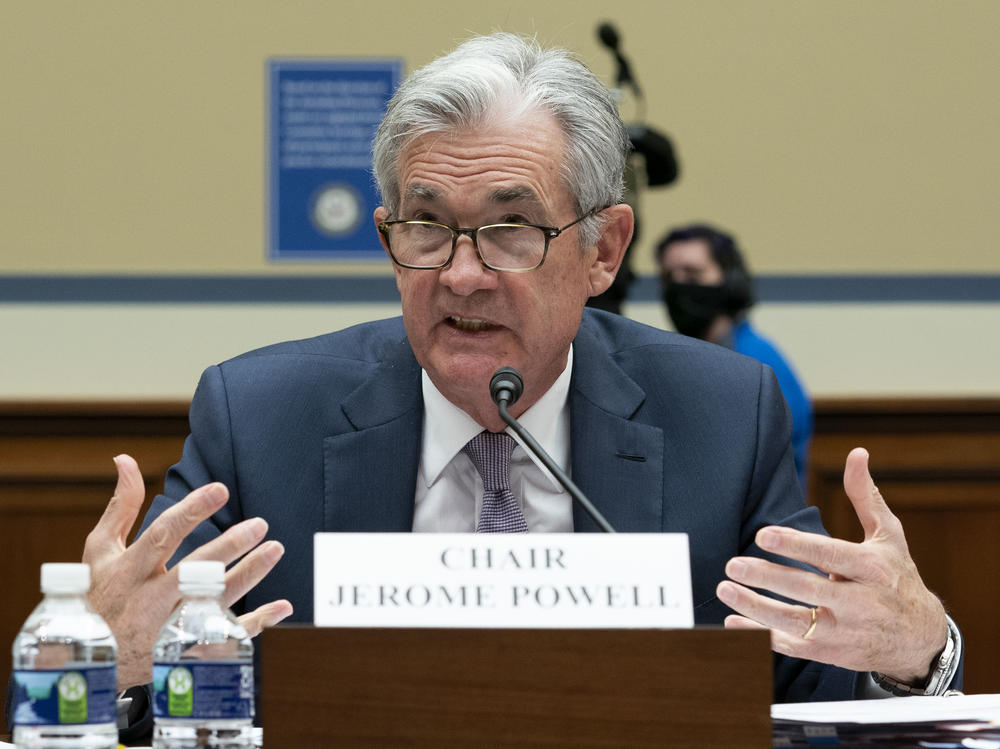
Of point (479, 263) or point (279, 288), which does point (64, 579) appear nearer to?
point (479, 263)

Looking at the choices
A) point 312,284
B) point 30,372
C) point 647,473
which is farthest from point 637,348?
point 30,372

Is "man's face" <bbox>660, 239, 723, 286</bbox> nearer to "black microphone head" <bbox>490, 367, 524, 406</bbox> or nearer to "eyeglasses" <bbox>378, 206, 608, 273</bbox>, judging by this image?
"eyeglasses" <bbox>378, 206, 608, 273</bbox>

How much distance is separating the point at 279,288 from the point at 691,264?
142 centimetres

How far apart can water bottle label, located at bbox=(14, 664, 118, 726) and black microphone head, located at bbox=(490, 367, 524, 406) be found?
632mm

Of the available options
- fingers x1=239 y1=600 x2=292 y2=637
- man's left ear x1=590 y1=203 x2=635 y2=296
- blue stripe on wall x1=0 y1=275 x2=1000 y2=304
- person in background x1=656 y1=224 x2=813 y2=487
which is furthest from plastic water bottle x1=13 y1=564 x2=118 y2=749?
blue stripe on wall x1=0 y1=275 x2=1000 y2=304

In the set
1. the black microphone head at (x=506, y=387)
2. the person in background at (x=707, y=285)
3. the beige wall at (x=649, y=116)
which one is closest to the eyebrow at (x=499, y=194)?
the black microphone head at (x=506, y=387)

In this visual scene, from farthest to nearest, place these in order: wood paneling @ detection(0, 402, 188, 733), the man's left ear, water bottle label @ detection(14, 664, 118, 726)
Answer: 1. wood paneling @ detection(0, 402, 188, 733)
2. the man's left ear
3. water bottle label @ detection(14, 664, 118, 726)

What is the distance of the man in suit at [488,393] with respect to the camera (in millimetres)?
1838

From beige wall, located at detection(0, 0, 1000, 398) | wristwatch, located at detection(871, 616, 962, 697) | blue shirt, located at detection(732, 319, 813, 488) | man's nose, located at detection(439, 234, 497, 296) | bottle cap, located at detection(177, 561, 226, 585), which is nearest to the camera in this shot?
bottle cap, located at detection(177, 561, 226, 585)

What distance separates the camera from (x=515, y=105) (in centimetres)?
188

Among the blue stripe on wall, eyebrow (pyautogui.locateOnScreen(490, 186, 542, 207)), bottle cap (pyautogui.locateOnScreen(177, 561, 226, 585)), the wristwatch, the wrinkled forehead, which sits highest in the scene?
the blue stripe on wall

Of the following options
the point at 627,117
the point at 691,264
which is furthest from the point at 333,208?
the point at 691,264

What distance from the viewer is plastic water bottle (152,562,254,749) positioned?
1.17 m

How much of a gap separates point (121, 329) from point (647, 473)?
9.96 ft
